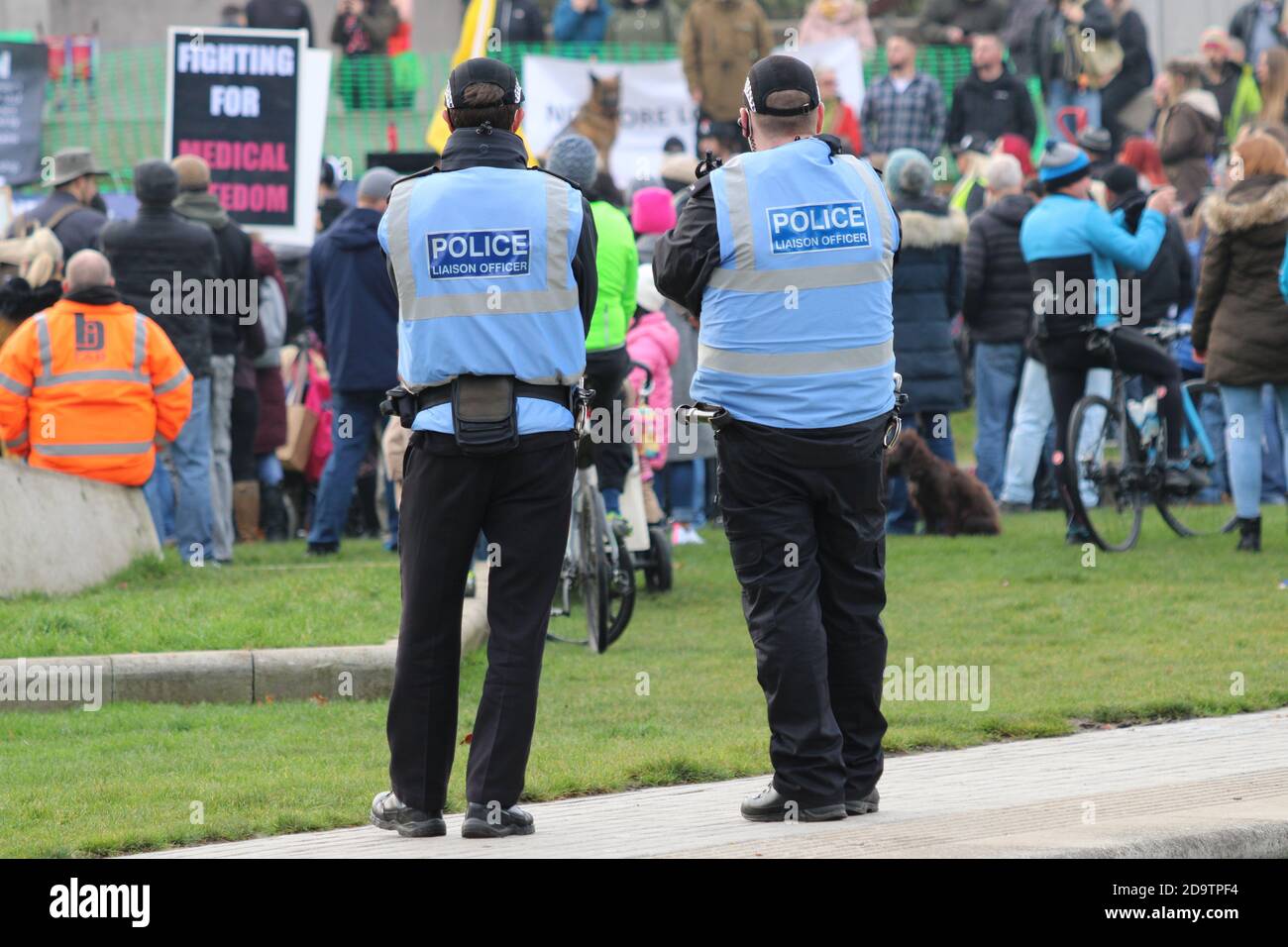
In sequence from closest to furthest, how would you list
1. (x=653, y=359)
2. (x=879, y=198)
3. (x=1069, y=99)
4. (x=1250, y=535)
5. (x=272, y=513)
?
(x=879, y=198)
(x=653, y=359)
(x=1250, y=535)
(x=272, y=513)
(x=1069, y=99)

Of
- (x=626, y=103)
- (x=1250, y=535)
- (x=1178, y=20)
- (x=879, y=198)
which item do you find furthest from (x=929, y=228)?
(x=1178, y=20)

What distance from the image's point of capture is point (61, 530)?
11398 mm

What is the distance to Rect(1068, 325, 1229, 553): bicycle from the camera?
43.8 feet

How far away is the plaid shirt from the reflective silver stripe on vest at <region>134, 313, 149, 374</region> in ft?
30.2

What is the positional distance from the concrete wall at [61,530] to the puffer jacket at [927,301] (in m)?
5.27

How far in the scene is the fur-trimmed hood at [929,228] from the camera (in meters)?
14.5

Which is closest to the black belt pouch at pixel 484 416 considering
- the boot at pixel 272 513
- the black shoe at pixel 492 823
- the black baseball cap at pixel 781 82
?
the black shoe at pixel 492 823

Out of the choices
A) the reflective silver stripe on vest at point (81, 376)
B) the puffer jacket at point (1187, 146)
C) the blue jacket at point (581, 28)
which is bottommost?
the reflective silver stripe on vest at point (81, 376)

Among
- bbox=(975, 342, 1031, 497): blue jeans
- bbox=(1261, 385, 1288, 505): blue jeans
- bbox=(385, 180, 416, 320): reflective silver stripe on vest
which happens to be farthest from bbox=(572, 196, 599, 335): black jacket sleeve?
bbox=(1261, 385, 1288, 505): blue jeans

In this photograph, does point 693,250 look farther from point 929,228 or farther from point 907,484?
point 907,484

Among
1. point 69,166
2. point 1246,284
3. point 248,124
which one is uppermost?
point 248,124

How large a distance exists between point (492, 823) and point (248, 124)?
1087cm

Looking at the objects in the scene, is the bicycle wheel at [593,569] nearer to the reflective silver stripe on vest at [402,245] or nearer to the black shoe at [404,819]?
the black shoe at [404,819]

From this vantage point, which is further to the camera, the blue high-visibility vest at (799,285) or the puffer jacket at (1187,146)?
the puffer jacket at (1187,146)
